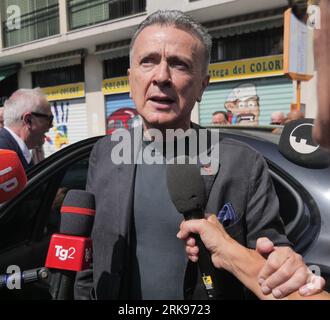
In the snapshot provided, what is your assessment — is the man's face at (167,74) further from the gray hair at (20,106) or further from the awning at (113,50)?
the awning at (113,50)

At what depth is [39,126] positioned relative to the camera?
3051mm

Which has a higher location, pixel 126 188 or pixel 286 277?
pixel 126 188

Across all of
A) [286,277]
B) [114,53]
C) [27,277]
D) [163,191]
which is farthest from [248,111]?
[286,277]

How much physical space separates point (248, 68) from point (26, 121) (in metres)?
7.73

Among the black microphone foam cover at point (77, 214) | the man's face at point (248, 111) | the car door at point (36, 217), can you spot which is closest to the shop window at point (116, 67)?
the man's face at point (248, 111)

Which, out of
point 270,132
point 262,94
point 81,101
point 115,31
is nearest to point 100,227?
point 270,132

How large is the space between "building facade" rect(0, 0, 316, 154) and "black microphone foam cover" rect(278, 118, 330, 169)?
17.6 ft

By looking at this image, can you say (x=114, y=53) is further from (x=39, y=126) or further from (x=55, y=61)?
(x=39, y=126)

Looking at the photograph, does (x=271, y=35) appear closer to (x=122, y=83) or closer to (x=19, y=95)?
(x=122, y=83)

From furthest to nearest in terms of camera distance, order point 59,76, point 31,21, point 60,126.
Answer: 1. point 31,21
2. point 60,126
3. point 59,76

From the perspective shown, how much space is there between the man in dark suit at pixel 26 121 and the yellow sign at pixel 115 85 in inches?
372

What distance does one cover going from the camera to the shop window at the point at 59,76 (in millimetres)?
13883

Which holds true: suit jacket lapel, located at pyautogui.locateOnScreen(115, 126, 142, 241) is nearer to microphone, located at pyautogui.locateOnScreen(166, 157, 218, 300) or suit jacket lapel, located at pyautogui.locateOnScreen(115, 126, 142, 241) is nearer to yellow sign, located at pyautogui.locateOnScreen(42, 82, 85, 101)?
microphone, located at pyautogui.locateOnScreen(166, 157, 218, 300)

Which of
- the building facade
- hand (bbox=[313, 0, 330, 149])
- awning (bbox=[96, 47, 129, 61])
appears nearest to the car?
hand (bbox=[313, 0, 330, 149])
